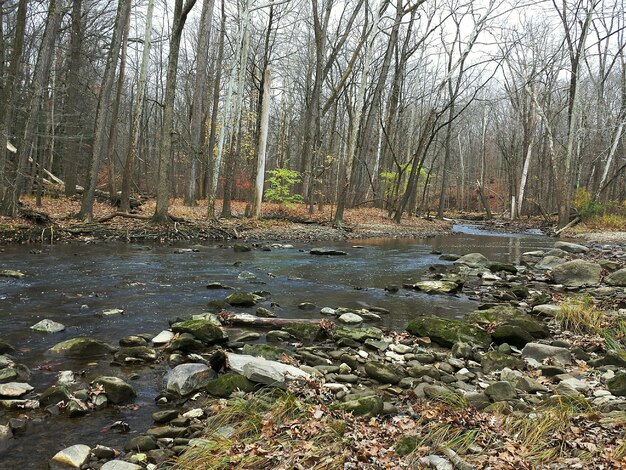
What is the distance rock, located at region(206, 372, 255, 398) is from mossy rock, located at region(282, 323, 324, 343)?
176 centimetres

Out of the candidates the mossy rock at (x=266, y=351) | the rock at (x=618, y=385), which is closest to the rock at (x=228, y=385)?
the mossy rock at (x=266, y=351)

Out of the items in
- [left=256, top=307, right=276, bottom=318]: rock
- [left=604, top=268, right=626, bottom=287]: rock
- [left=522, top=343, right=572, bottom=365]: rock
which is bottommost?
[left=256, top=307, right=276, bottom=318]: rock

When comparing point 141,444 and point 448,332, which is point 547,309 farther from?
point 141,444

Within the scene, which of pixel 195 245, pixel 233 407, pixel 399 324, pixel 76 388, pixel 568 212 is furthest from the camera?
pixel 568 212

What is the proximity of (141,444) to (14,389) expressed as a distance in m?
1.52

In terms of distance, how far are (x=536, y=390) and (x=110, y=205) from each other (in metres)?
20.3

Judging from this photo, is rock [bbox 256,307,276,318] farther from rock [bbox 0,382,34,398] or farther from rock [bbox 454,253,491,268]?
rock [bbox 454,253,491,268]

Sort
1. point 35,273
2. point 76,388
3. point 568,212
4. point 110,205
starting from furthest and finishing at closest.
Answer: point 568,212 → point 110,205 → point 35,273 → point 76,388

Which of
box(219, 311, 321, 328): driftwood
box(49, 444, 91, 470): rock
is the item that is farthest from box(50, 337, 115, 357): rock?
box(49, 444, 91, 470): rock

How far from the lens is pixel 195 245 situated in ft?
47.7

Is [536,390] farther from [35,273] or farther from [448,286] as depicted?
[35,273]

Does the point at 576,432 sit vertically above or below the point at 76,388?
above

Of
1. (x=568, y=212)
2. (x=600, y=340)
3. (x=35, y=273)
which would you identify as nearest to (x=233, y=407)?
(x=600, y=340)

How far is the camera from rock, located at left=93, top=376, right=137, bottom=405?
12.6ft
